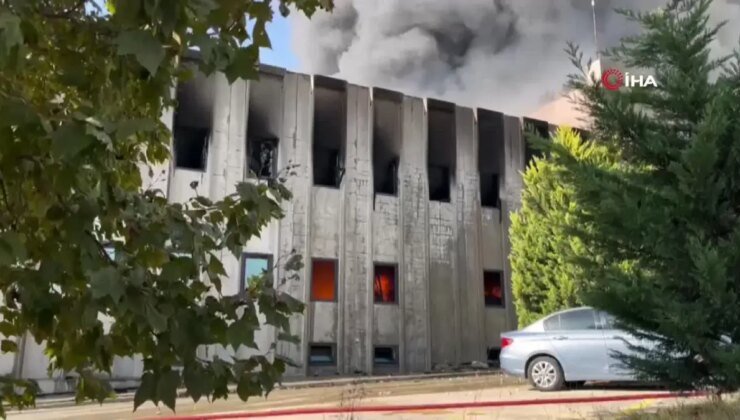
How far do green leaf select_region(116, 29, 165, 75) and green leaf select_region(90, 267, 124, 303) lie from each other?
0.61 m

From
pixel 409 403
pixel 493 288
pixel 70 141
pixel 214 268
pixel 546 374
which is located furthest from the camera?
pixel 493 288

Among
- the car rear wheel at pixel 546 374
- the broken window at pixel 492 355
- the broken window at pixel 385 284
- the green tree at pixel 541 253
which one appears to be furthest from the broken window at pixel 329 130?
the car rear wheel at pixel 546 374

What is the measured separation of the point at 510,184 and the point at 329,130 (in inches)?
266

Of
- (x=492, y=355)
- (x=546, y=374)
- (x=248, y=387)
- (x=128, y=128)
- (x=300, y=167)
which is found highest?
(x=300, y=167)

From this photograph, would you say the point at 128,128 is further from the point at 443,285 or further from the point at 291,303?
the point at 443,285

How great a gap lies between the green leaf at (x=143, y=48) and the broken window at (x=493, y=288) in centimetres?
2108

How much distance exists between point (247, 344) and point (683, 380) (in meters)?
4.56

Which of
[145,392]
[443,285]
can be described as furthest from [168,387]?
[443,285]

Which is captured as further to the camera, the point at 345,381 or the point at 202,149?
the point at 202,149

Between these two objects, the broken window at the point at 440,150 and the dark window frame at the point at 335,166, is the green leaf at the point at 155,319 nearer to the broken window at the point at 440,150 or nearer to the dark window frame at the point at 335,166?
the dark window frame at the point at 335,166

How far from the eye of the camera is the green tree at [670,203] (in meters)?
5.14

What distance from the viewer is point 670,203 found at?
5.43 metres

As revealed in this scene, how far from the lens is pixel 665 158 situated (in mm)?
5641

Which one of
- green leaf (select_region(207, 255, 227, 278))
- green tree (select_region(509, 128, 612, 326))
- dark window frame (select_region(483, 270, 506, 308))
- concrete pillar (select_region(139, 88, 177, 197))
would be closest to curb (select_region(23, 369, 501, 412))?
dark window frame (select_region(483, 270, 506, 308))
